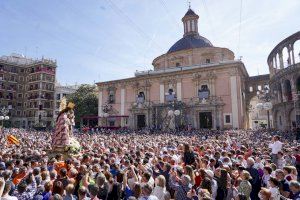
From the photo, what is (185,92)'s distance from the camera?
126 ft

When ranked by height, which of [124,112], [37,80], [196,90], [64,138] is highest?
[37,80]

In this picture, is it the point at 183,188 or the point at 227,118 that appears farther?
the point at 227,118

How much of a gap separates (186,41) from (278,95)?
18.4m

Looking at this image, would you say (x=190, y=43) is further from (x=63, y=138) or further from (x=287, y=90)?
(x=63, y=138)

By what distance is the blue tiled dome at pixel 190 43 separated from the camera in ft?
139

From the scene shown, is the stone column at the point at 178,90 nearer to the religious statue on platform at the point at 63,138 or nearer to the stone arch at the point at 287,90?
the stone arch at the point at 287,90

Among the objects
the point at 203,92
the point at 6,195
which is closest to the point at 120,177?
the point at 6,195

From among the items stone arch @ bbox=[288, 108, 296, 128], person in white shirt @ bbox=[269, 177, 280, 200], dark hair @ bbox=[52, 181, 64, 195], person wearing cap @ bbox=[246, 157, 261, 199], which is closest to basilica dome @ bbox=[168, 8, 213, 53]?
stone arch @ bbox=[288, 108, 296, 128]

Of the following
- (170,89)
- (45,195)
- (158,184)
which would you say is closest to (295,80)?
(170,89)

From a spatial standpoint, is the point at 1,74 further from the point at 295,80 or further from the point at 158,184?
the point at 158,184

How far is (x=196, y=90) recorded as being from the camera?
37.4 m

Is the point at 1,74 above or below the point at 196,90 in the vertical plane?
above

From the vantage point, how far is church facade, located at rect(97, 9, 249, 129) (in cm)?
3484

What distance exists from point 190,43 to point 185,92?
9665 mm
